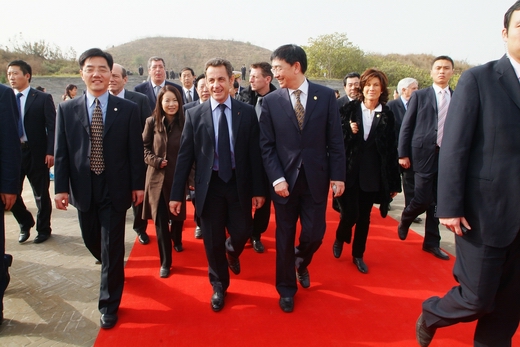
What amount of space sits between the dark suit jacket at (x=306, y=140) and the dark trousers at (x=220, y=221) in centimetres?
34

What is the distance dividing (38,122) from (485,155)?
4.72 meters

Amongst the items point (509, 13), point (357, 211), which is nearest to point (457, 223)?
point (509, 13)

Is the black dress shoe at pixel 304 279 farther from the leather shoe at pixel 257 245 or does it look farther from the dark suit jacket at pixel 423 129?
the dark suit jacket at pixel 423 129

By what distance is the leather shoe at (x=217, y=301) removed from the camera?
2.90m

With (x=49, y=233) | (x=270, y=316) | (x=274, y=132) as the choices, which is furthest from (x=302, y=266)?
(x=49, y=233)

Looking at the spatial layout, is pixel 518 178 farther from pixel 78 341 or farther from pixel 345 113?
pixel 78 341

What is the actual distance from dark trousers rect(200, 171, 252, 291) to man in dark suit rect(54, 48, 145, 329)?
60cm

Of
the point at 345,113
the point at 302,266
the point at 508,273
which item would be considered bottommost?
the point at 302,266

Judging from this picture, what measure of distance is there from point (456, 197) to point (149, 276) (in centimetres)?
286

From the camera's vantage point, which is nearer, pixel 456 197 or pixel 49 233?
pixel 456 197

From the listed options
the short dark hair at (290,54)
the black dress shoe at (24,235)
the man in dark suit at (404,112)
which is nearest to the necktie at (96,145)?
the short dark hair at (290,54)

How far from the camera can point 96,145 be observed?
2.73 metres

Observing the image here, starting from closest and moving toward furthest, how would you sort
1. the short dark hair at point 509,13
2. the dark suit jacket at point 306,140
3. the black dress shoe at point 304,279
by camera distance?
the short dark hair at point 509,13, the dark suit jacket at point 306,140, the black dress shoe at point 304,279

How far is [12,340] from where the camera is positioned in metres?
2.52
